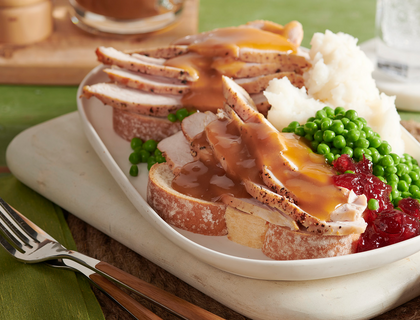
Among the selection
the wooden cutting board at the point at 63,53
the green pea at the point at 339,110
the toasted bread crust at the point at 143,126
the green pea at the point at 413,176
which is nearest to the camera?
the green pea at the point at 413,176

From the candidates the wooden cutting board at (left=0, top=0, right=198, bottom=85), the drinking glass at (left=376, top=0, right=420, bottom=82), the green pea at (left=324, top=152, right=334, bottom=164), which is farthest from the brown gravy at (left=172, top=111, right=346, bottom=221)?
the wooden cutting board at (left=0, top=0, right=198, bottom=85)

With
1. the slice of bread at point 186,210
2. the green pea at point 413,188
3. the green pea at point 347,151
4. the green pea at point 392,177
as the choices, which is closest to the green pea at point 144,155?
the slice of bread at point 186,210

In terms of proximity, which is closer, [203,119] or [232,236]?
[232,236]

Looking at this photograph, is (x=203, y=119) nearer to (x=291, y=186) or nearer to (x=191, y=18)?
(x=291, y=186)

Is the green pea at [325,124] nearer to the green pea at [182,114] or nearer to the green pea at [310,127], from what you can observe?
the green pea at [310,127]

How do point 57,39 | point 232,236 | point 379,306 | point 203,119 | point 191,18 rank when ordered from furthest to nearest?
point 191,18, point 57,39, point 203,119, point 232,236, point 379,306

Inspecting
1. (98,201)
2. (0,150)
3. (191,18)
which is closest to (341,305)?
(98,201)
